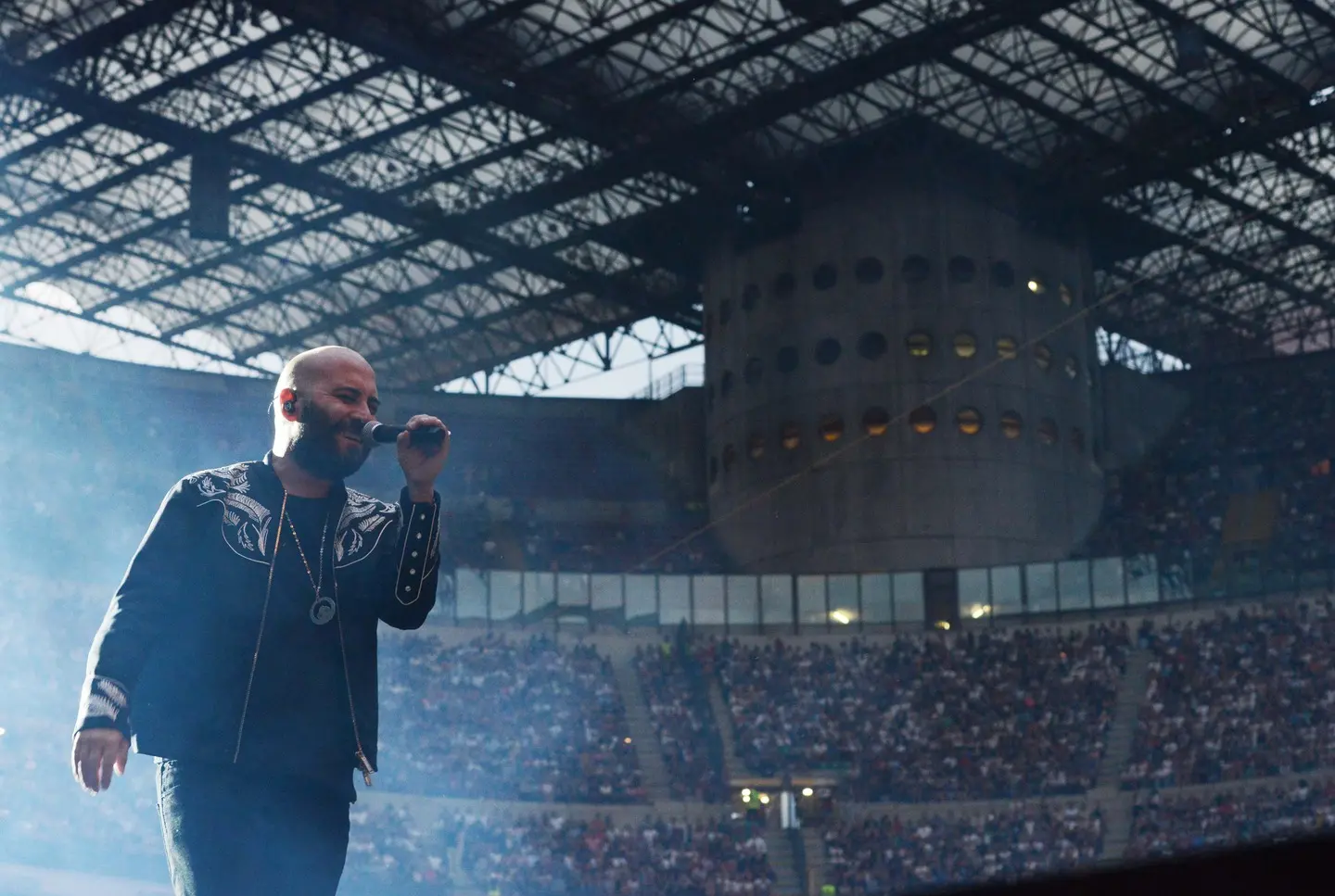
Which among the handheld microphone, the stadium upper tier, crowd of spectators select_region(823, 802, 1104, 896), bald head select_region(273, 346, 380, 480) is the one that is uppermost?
bald head select_region(273, 346, 380, 480)

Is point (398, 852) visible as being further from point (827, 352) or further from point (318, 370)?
point (318, 370)

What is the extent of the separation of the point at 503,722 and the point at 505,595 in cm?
645

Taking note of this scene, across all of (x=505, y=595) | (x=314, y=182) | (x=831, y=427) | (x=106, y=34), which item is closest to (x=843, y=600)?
(x=831, y=427)

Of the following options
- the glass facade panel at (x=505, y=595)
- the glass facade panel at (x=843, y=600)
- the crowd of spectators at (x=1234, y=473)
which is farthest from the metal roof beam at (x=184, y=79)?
the crowd of spectators at (x=1234, y=473)

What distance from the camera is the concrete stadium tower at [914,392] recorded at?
38.2 metres

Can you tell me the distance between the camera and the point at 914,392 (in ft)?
127

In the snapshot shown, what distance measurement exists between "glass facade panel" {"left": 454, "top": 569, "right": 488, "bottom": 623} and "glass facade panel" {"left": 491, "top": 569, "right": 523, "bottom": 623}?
0.22 metres

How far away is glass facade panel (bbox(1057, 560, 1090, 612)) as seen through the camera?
119 feet

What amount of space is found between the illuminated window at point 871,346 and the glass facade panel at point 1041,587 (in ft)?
18.9

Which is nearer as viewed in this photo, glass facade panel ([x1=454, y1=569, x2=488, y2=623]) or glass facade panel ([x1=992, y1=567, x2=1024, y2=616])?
glass facade panel ([x1=454, y1=569, x2=488, y2=623])

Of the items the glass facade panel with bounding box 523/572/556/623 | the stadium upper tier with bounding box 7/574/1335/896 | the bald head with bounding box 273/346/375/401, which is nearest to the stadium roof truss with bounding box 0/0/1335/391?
the glass facade panel with bounding box 523/572/556/623

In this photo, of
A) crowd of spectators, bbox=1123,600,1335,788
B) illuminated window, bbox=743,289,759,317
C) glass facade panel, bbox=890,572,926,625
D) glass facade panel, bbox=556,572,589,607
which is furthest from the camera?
illuminated window, bbox=743,289,759,317

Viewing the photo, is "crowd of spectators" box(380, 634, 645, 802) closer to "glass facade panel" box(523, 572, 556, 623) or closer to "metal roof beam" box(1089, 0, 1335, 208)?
"glass facade panel" box(523, 572, 556, 623)

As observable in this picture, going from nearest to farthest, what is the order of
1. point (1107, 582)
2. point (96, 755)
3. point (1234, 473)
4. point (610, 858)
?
1. point (96, 755)
2. point (610, 858)
3. point (1107, 582)
4. point (1234, 473)
